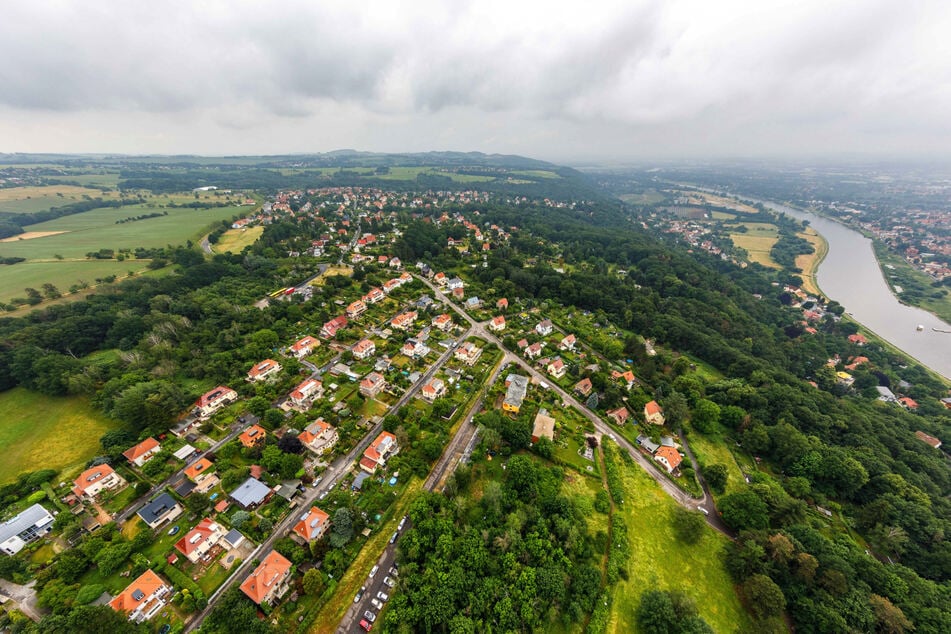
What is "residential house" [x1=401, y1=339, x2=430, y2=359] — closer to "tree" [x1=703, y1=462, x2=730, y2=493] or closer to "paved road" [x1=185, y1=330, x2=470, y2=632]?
"paved road" [x1=185, y1=330, x2=470, y2=632]

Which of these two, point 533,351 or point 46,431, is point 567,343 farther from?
point 46,431

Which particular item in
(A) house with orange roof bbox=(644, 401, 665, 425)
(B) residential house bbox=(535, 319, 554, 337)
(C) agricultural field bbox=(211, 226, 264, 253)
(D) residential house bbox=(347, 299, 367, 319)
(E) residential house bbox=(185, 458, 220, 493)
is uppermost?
(C) agricultural field bbox=(211, 226, 264, 253)

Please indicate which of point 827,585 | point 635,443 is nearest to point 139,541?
point 635,443

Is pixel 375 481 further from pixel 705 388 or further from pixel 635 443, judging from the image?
pixel 705 388

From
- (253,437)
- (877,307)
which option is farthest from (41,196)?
(877,307)

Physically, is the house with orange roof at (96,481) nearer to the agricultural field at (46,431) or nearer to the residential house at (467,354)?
the agricultural field at (46,431)

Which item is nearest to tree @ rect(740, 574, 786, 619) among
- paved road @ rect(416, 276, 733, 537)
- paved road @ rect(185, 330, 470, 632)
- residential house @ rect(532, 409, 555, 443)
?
paved road @ rect(416, 276, 733, 537)

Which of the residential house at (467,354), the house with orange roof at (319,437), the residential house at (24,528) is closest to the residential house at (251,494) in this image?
the house with orange roof at (319,437)
